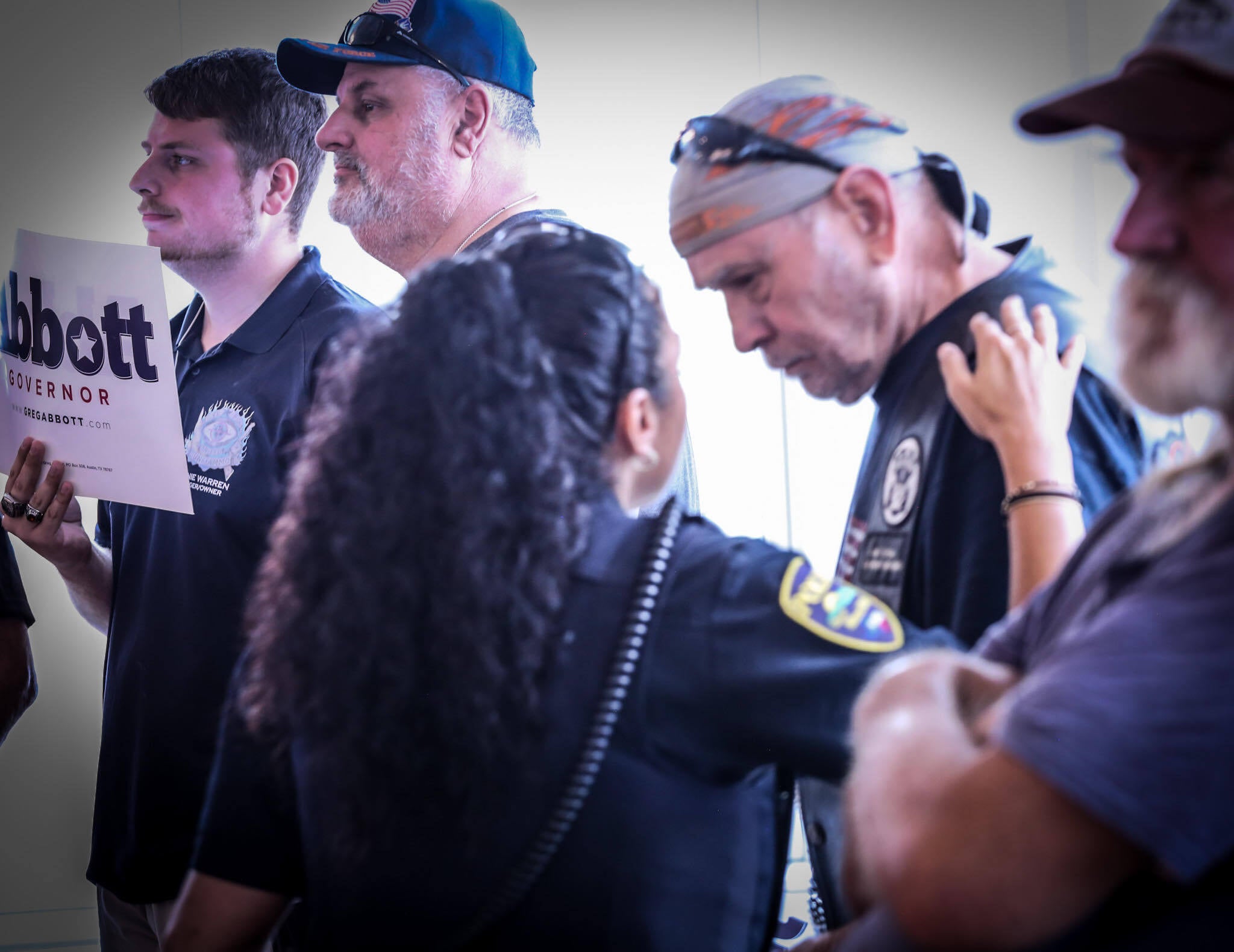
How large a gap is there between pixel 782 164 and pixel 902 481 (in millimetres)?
402

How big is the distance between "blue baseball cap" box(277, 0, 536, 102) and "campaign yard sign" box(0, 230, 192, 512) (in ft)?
1.68

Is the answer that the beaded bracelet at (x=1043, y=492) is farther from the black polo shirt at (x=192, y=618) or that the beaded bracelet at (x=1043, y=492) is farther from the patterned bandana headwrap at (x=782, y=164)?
the black polo shirt at (x=192, y=618)

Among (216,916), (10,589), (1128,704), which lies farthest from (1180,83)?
(10,589)

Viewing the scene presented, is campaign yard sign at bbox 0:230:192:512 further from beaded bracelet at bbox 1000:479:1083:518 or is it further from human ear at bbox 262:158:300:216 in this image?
beaded bracelet at bbox 1000:479:1083:518

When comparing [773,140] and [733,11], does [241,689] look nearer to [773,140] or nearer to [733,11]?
[773,140]

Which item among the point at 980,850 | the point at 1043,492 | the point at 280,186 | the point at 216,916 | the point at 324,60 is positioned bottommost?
the point at 216,916

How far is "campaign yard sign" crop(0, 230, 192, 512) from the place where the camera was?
156cm

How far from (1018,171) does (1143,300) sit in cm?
154

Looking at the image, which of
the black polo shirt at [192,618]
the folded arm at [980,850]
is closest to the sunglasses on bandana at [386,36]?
the black polo shirt at [192,618]

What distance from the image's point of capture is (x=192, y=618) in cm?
164

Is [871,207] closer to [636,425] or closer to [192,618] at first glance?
[636,425]

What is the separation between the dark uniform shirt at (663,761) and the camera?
891 mm

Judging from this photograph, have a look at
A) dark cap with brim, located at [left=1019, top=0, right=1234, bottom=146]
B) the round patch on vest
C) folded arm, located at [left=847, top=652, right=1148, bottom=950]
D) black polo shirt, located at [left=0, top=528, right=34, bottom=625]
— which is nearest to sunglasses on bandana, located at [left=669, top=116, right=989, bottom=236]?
the round patch on vest

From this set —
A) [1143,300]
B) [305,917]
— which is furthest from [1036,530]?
[305,917]
